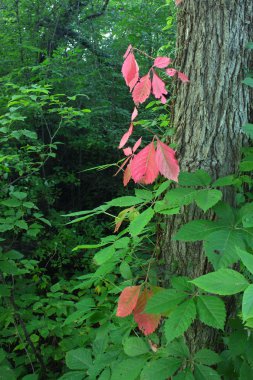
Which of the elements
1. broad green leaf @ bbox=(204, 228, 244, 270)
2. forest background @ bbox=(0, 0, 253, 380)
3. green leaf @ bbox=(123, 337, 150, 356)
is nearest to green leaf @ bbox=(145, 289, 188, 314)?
forest background @ bbox=(0, 0, 253, 380)

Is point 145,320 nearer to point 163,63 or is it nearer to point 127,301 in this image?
point 127,301

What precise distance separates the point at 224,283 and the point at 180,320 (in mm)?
203

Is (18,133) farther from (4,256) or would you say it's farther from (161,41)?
(161,41)

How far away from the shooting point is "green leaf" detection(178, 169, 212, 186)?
102 centimetres

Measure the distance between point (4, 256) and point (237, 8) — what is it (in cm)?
150

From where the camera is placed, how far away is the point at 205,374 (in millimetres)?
923

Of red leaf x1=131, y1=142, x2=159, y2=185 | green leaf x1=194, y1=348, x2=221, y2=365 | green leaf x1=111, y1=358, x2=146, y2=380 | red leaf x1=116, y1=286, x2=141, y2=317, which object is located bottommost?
green leaf x1=111, y1=358, x2=146, y2=380

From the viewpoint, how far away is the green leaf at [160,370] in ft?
2.89

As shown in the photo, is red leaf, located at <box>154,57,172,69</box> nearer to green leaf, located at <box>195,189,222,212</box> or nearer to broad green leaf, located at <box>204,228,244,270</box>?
green leaf, located at <box>195,189,222,212</box>

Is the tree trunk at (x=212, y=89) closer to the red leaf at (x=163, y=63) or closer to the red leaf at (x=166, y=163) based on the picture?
the red leaf at (x=163, y=63)

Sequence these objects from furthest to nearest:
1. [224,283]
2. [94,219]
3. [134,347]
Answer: [94,219], [134,347], [224,283]

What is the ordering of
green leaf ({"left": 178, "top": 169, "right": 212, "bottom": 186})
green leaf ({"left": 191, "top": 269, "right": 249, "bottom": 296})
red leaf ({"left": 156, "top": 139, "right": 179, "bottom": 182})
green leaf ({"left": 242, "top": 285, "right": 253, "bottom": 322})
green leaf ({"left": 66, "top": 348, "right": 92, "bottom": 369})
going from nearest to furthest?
green leaf ({"left": 242, "top": 285, "right": 253, "bottom": 322}) → green leaf ({"left": 191, "top": 269, "right": 249, "bottom": 296}) → red leaf ({"left": 156, "top": 139, "right": 179, "bottom": 182}) → green leaf ({"left": 178, "top": 169, "right": 212, "bottom": 186}) → green leaf ({"left": 66, "top": 348, "right": 92, "bottom": 369})

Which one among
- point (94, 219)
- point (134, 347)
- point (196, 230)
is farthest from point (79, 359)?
point (94, 219)

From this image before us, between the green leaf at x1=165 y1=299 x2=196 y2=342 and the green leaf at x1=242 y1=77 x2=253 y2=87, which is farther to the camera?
the green leaf at x1=242 y1=77 x2=253 y2=87
